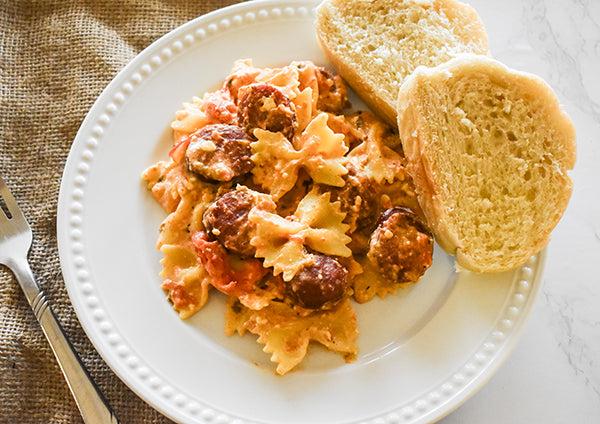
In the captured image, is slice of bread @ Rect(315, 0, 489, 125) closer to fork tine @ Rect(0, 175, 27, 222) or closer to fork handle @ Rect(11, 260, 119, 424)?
fork tine @ Rect(0, 175, 27, 222)

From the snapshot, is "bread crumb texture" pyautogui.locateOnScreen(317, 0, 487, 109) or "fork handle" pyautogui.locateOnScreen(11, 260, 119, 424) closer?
"fork handle" pyautogui.locateOnScreen(11, 260, 119, 424)

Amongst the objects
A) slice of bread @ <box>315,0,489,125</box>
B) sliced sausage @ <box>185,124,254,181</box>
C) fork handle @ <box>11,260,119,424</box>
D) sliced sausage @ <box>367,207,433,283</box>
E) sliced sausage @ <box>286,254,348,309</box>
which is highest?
slice of bread @ <box>315,0,489,125</box>

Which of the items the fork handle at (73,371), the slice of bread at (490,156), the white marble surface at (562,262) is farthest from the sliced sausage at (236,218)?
the white marble surface at (562,262)

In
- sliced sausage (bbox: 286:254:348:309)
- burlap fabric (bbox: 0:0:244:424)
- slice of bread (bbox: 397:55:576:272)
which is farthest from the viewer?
burlap fabric (bbox: 0:0:244:424)

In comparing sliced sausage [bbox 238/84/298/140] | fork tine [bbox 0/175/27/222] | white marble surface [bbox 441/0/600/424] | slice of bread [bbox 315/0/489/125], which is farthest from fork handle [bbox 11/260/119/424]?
slice of bread [bbox 315/0/489/125]

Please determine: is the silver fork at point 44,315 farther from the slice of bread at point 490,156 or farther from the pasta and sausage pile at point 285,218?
the slice of bread at point 490,156

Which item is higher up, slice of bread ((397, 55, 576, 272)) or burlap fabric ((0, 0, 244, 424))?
slice of bread ((397, 55, 576, 272))
